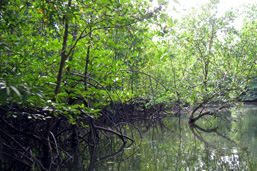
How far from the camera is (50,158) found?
4309mm

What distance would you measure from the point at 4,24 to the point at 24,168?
1.89 m

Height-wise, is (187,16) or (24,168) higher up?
(187,16)

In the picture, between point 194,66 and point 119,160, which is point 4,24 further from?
point 194,66

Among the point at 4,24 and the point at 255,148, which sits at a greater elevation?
the point at 4,24

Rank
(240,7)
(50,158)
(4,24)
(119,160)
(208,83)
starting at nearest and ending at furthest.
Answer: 1. (4,24)
2. (50,158)
3. (119,160)
4. (208,83)
5. (240,7)

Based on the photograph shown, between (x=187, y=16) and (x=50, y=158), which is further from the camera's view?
(x=187, y=16)

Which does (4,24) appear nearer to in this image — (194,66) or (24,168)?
(24,168)

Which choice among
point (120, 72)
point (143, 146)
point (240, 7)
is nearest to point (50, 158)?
point (120, 72)

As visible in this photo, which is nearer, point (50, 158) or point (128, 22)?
point (128, 22)

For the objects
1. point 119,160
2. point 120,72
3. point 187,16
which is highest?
point 187,16

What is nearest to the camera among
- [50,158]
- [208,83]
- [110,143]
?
[50,158]

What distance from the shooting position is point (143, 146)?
19.8 ft

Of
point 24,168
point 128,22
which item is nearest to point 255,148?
point 128,22

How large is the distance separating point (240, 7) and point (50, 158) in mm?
8650
